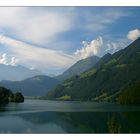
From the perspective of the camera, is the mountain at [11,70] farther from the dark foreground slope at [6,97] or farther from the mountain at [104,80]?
the mountain at [104,80]

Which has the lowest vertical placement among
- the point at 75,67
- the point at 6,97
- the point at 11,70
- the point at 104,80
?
the point at 6,97

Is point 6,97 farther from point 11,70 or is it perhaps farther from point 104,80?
point 104,80

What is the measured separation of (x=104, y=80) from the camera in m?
159

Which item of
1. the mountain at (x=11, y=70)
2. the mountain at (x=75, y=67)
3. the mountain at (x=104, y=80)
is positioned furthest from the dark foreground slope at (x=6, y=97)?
the mountain at (x=104, y=80)

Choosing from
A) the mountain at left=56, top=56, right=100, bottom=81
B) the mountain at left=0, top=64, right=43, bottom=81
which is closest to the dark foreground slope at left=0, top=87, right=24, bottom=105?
the mountain at left=0, top=64, right=43, bottom=81

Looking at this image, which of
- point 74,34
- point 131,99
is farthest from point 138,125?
point 131,99

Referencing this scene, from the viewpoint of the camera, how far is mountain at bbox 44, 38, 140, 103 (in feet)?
460

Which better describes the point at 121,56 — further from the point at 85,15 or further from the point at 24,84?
the point at 85,15

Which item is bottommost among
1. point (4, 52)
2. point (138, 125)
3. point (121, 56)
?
point (138, 125)

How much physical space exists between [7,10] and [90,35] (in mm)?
16418

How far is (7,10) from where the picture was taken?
99.7 ft

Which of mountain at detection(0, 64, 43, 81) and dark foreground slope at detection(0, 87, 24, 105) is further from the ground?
mountain at detection(0, 64, 43, 81)

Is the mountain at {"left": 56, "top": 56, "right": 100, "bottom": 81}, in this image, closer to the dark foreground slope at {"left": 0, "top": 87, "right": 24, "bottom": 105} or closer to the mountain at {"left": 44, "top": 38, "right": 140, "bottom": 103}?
the dark foreground slope at {"left": 0, "top": 87, "right": 24, "bottom": 105}

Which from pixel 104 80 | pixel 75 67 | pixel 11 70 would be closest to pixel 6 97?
pixel 75 67
